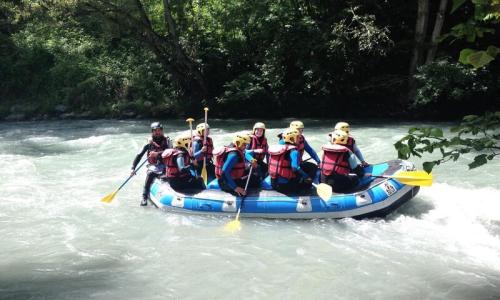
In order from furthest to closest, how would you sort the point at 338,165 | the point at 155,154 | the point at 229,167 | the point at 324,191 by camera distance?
the point at 155,154
the point at 229,167
the point at 338,165
the point at 324,191

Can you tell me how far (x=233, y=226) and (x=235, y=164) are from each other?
81 cm

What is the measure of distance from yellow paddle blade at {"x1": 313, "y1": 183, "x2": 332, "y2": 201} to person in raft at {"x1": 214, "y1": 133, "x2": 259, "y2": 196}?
3.09 feet

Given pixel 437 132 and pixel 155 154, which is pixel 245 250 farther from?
pixel 437 132

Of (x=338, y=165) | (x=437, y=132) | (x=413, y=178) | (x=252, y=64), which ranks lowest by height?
(x=413, y=178)

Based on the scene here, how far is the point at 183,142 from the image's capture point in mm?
6836

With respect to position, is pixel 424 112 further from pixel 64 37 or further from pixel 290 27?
pixel 64 37

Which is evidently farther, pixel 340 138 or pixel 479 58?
pixel 340 138

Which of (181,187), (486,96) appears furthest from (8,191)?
(486,96)

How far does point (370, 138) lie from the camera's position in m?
11.3

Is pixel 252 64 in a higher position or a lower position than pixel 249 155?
higher

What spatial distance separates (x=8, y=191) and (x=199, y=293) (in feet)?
16.2

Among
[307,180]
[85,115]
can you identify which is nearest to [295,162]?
[307,180]

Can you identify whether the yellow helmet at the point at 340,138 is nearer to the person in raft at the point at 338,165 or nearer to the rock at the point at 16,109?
the person in raft at the point at 338,165

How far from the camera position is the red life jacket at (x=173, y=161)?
258 inches
